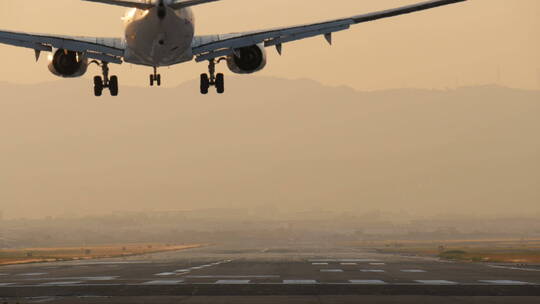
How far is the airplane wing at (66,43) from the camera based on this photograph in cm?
3638

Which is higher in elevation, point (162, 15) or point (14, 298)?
point (162, 15)

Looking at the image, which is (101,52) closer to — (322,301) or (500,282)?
(322,301)

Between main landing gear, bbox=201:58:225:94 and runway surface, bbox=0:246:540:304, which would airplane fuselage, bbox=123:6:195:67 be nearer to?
main landing gear, bbox=201:58:225:94

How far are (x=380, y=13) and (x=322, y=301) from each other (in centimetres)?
1594

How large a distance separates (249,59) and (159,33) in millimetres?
8686

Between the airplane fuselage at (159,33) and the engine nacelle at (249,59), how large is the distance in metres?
5.14

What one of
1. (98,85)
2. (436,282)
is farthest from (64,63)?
(436,282)

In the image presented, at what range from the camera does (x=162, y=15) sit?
33.8 metres

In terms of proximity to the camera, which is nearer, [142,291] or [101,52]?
[101,52]

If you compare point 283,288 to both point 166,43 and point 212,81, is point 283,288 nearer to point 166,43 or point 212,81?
point 212,81

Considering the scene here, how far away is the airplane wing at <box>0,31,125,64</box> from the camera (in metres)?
36.4

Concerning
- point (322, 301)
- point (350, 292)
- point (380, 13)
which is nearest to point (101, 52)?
point (380, 13)

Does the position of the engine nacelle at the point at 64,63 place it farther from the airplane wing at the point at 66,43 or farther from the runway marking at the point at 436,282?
the runway marking at the point at 436,282

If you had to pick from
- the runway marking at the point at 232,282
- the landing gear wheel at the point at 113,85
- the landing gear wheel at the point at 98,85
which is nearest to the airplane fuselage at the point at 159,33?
the landing gear wheel at the point at 113,85
